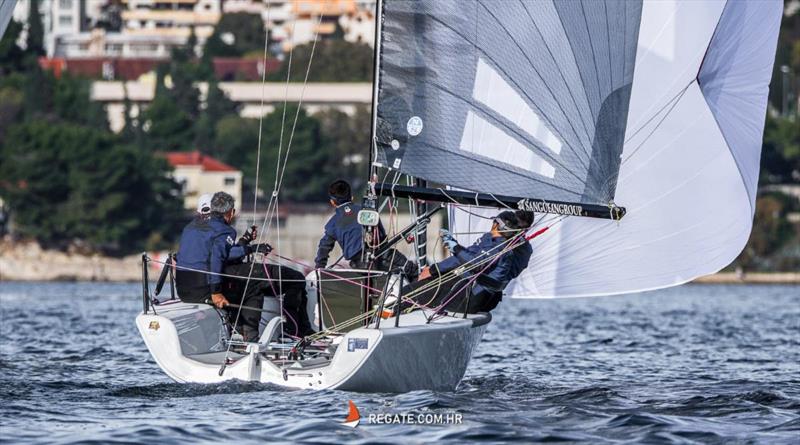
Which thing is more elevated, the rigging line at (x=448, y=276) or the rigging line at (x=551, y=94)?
the rigging line at (x=551, y=94)

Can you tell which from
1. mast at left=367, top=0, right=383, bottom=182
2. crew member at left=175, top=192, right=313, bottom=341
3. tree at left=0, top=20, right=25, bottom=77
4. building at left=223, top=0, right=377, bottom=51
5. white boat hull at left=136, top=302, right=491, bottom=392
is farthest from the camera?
building at left=223, top=0, right=377, bottom=51

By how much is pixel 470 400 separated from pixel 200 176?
7700cm

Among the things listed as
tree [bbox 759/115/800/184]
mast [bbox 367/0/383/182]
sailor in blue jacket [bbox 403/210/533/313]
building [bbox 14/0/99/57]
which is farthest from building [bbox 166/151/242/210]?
sailor in blue jacket [bbox 403/210/533/313]

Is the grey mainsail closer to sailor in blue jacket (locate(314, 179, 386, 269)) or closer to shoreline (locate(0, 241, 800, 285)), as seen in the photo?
sailor in blue jacket (locate(314, 179, 386, 269))

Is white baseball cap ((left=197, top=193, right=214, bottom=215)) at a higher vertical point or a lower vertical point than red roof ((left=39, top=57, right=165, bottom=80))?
lower

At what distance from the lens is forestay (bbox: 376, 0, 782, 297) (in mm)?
13703

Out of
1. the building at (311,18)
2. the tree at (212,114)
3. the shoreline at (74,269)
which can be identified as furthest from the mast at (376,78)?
the building at (311,18)

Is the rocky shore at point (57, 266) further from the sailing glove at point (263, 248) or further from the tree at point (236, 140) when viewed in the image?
the sailing glove at point (263, 248)

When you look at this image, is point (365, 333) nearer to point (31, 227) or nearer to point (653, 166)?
point (653, 166)

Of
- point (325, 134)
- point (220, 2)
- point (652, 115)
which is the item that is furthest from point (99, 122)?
point (652, 115)

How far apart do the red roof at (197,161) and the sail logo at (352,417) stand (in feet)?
255

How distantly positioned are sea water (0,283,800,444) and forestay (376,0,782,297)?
122 centimetres

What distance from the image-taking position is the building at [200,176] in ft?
290

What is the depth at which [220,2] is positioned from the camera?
158 metres
